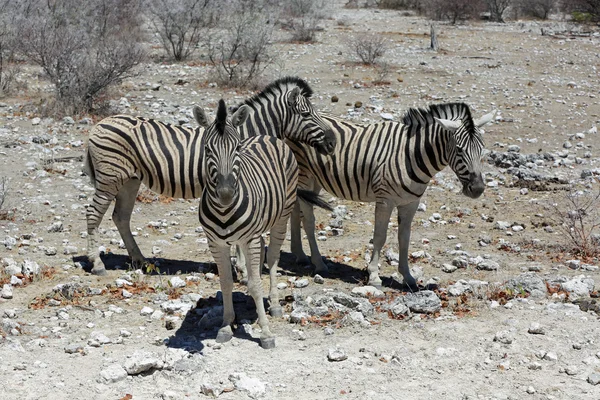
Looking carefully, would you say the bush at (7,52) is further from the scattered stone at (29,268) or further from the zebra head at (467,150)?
the zebra head at (467,150)

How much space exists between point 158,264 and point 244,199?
2878mm

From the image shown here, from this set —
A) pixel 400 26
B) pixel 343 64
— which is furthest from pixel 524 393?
pixel 400 26

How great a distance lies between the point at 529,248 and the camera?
907 centimetres

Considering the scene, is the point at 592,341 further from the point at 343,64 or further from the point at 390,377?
the point at 343,64

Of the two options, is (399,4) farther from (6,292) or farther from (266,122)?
(6,292)

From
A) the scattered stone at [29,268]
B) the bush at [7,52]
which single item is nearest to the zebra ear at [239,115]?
the scattered stone at [29,268]

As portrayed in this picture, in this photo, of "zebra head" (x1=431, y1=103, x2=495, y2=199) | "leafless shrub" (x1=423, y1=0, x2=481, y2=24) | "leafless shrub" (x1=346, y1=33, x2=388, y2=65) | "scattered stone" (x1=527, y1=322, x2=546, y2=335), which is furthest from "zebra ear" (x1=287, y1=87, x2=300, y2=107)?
"leafless shrub" (x1=423, y1=0, x2=481, y2=24)

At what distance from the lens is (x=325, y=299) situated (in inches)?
275

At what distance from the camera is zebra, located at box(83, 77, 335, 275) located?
313 inches

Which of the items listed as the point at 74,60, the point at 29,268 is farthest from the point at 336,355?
the point at 74,60

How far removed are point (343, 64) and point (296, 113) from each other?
13307 millimetres

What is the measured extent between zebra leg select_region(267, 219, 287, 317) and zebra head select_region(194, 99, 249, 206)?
4.50 ft

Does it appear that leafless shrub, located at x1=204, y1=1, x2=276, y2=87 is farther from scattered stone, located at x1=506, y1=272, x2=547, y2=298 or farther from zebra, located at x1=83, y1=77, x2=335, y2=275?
scattered stone, located at x1=506, y1=272, x2=547, y2=298

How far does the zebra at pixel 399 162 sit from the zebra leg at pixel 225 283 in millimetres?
2012
